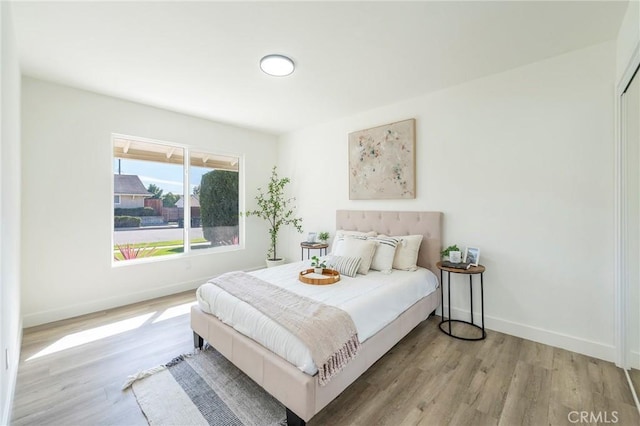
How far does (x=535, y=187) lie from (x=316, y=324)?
248 centimetres

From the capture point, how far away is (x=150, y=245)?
3824mm

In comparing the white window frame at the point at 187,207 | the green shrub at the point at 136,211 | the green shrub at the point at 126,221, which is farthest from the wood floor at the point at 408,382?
the green shrub at the point at 136,211

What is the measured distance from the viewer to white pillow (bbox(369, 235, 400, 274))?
2.92 metres

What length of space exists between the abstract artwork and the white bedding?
3.76ft

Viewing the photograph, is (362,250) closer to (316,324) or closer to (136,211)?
(316,324)

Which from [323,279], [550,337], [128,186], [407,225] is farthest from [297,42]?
[550,337]

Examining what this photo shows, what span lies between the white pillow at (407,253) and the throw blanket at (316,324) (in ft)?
4.52

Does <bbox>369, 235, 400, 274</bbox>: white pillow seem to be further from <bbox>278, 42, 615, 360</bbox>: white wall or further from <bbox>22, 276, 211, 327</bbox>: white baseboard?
<bbox>22, 276, 211, 327</bbox>: white baseboard

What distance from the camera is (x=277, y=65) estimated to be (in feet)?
8.36

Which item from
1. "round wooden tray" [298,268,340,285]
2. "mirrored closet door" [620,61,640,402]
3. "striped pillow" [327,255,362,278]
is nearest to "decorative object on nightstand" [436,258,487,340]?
"striped pillow" [327,255,362,278]

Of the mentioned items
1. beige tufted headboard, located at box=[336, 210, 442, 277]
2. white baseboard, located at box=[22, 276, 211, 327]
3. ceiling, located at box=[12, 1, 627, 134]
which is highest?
ceiling, located at box=[12, 1, 627, 134]

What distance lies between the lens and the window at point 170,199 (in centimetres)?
359

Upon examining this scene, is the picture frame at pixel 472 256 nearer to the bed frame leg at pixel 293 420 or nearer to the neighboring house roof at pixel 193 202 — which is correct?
the bed frame leg at pixel 293 420

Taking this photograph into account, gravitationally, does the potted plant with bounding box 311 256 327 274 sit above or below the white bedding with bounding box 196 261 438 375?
above
